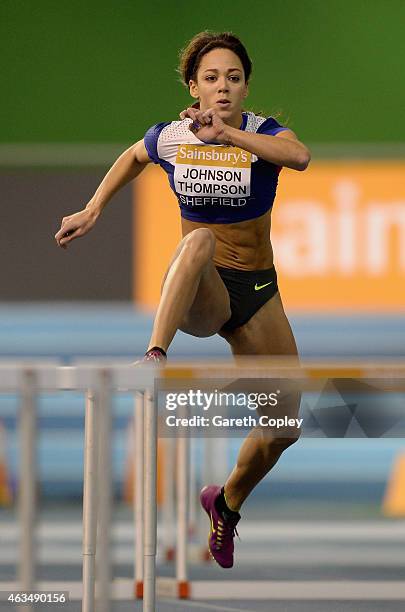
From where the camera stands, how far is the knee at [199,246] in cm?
267

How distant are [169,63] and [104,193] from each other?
4.20 meters

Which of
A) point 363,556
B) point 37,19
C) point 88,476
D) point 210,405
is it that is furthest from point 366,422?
point 37,19

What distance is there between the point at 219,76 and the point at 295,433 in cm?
92

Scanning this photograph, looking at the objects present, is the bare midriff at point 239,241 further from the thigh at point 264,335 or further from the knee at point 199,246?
the knee at point 199,246

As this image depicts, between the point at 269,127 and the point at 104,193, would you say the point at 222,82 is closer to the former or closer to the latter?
the point at 269,127

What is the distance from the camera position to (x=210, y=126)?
264cm

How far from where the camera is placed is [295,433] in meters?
2.37

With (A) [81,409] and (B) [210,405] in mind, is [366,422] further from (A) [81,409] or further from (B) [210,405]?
(A) [81,409]

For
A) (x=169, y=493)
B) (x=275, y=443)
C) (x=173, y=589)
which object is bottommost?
(x=173, y=589)

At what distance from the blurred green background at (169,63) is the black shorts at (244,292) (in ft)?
13.4

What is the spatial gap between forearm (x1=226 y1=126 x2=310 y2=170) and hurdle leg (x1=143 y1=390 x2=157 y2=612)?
61cm

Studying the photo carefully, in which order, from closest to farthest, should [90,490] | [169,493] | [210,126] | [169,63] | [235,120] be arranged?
[90,490] < [210,126] < [235,120] < [169,493] < [169,63]

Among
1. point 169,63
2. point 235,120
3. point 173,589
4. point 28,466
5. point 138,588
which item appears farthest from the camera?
point 169,63

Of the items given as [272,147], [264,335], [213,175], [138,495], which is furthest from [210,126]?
[138,495]
